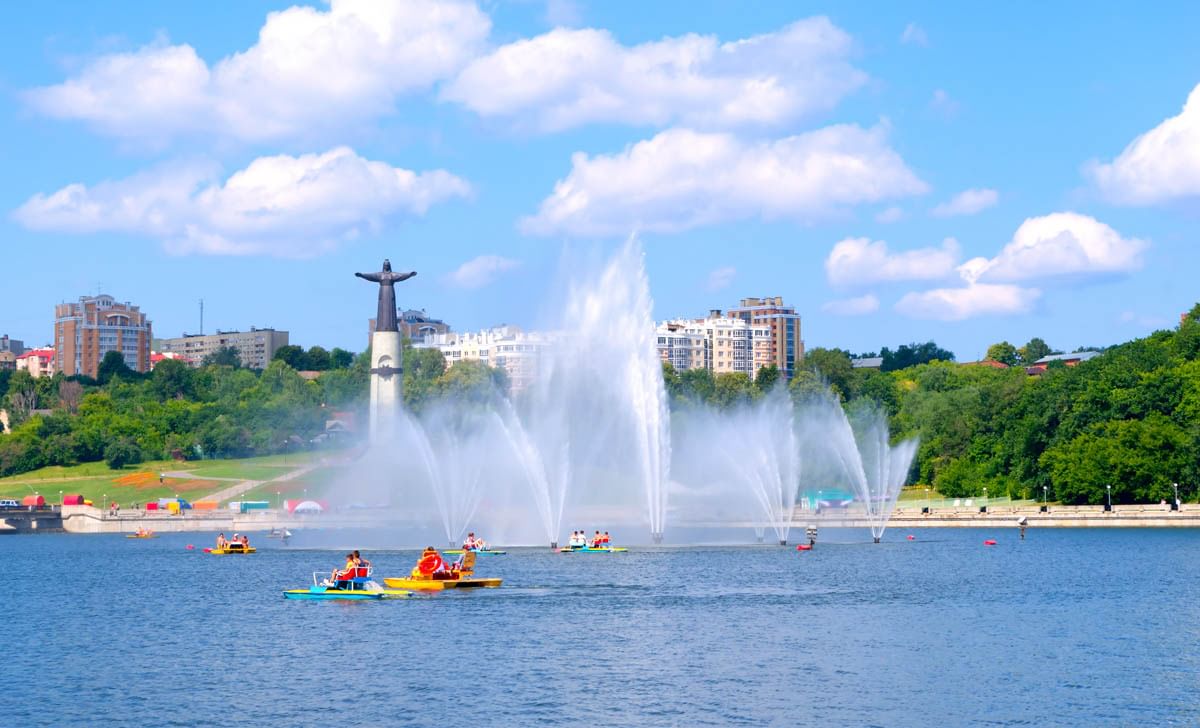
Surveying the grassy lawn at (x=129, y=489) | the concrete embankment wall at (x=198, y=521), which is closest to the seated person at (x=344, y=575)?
the concrete embankment wall at (x=198, y=521)

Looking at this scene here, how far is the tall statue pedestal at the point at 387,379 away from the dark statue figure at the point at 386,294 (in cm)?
151

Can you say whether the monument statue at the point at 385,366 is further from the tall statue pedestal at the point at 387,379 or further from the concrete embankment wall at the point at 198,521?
the concrete embankment wall at the point at 198,521

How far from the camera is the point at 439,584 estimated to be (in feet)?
246

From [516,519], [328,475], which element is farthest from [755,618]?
[328,475]

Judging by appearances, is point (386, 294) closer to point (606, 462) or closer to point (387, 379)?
point (387, 379)

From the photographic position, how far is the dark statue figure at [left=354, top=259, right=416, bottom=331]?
557ft

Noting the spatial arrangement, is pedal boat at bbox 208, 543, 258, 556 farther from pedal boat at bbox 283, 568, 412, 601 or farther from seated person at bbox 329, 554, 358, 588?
seated person at bbox 329, 554, 358, 588

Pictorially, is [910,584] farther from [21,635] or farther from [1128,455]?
[1128,455]

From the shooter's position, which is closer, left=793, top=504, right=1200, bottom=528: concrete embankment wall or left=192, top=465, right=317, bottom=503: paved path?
left=793, top=504, right=1200, bottom=528: concrete embankment wall

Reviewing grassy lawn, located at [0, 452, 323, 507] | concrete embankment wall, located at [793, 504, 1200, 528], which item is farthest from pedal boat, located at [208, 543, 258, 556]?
grassy lawn, located at [0, 452, 323, 507]

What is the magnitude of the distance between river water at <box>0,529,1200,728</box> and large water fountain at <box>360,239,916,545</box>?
7.35 metres

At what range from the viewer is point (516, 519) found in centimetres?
10938

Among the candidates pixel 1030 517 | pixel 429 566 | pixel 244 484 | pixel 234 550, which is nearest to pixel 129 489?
pixel 244 484

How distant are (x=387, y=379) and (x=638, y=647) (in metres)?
115
